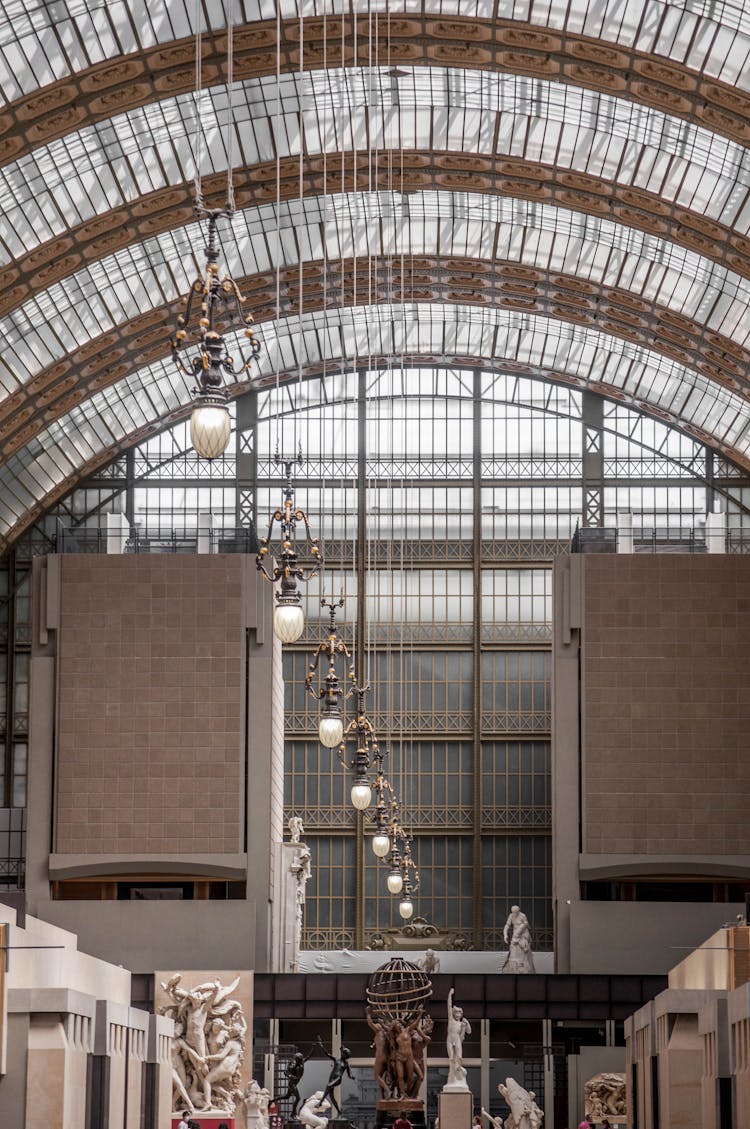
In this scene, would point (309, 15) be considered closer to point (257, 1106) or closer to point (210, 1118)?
point (257, 1106)

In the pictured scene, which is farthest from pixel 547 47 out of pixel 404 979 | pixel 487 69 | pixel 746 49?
pixel 404 979

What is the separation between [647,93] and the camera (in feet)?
152

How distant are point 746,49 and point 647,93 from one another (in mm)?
2870

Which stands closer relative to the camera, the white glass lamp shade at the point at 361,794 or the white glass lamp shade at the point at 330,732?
the white glass lamp shade at the point at 330,732

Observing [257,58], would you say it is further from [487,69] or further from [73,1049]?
[73,1049]

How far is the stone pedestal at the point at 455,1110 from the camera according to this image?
42438 mm

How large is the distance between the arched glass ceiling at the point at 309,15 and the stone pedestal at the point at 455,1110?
25577 mm

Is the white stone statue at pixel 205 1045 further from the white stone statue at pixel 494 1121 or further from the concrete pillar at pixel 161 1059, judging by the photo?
the concrete pillar at pixel 161 1059

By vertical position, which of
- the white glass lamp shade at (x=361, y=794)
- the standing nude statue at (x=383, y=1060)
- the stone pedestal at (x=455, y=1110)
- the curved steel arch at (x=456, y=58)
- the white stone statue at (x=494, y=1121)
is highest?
the curved steel arch at (x=456, y=58)

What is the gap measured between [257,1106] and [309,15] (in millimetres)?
27198

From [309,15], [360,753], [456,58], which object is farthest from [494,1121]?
[309,15]

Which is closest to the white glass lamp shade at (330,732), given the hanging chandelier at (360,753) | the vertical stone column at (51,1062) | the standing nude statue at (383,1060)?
the hanging chandelier at (360,753)

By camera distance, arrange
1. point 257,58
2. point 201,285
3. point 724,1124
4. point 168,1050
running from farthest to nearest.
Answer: point 257,58 < point 168,1050 < point 724,1124 < point 201,285

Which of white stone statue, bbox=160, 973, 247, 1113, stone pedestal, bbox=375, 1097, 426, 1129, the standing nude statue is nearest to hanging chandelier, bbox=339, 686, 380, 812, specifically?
the standing nude statue
